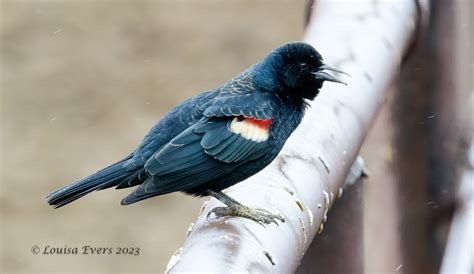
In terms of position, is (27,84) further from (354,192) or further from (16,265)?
(354,192)

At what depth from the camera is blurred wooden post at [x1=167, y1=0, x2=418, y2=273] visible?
1734 mm

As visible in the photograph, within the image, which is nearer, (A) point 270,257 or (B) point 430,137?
(A) point 270,257

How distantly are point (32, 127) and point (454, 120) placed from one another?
17.0 feet

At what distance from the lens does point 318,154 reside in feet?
7.27

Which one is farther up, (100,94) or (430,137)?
(430,137)

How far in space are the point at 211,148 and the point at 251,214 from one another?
70 centimetres

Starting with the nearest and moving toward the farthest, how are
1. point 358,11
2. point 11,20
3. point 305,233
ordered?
1. point 305,233
2. point 358,11
3. point 11,20

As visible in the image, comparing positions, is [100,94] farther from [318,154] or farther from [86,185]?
[318,154]

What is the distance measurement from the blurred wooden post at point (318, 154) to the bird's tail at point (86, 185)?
1.15 ft

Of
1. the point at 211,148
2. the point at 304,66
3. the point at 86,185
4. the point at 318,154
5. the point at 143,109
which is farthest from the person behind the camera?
the point at 143,109

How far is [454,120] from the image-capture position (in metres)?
3.15

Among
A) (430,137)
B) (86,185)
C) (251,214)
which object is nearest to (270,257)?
(251,214)

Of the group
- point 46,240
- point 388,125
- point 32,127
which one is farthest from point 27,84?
point 388,125

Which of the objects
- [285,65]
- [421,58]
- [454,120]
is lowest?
[454,120]
